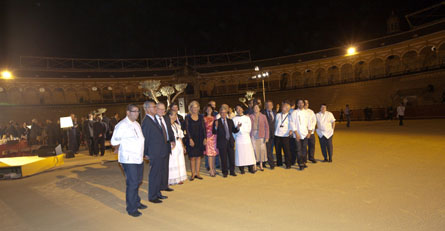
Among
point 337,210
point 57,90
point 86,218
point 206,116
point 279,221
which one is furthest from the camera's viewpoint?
point 57,90

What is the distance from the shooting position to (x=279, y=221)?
3.45 m

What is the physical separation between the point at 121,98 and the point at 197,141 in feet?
111

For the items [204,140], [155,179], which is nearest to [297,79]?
[204,140]

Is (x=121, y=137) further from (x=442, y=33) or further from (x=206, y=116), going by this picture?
(x=442, y=33)

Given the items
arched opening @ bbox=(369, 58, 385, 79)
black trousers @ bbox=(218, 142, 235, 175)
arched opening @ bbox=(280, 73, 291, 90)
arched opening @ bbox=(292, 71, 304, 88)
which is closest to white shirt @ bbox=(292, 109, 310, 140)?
black trousers @ bbox=(218, 142, 235, 175)

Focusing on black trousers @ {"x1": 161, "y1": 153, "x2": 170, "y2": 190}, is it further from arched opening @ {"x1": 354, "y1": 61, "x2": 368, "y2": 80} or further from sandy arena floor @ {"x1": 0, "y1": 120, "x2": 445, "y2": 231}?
arched opening @ {"x1": 354, "y1": 61, "x2": 368, "y2": 80}

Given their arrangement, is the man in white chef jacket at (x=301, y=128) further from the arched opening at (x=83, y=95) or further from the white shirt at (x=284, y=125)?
Result: the arched opening at (x=83, y=95)

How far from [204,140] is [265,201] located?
2347 millimetres

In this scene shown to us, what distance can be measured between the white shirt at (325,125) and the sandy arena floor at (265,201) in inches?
38.8

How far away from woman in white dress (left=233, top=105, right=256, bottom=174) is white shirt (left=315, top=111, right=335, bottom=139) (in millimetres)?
2389

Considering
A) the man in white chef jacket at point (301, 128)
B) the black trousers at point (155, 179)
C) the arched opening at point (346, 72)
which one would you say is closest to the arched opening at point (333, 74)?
the arched opening at point (346, 72)

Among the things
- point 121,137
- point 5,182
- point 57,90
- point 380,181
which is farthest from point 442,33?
point 57,90

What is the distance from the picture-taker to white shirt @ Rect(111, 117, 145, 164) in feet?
13.1

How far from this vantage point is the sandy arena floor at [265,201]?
3.43 meters
